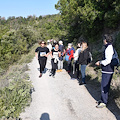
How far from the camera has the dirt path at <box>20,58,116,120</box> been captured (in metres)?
4.18

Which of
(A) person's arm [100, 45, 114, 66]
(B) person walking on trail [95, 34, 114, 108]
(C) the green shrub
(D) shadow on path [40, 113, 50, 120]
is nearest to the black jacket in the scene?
(B) person walking on trail [95, 34, 114, 108]

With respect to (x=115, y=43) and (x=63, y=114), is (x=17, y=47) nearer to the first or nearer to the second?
(x=115, y=43)

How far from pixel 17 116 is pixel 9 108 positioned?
338 mm

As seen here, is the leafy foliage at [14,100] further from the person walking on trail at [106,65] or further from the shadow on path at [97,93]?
the shadow on path at [97,93]

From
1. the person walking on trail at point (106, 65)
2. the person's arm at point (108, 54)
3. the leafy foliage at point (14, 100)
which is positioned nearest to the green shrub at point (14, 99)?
the leafy foliage at point (14, 100)

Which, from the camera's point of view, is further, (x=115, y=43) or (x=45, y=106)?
(x=115, y=43)

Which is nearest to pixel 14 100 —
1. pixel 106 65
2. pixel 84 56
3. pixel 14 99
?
pixel 14 99

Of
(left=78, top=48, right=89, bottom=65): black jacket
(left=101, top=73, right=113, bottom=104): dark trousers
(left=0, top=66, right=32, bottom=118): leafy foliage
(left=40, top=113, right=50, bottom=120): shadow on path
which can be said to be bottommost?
(left=40, top=113, right=50, bottom=120): shadow on path

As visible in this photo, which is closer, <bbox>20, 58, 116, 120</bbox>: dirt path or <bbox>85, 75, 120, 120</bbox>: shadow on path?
<bbox>20, 58, 116, 120</bbox>: dirt path

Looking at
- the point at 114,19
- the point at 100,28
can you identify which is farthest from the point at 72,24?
the point at 114,19

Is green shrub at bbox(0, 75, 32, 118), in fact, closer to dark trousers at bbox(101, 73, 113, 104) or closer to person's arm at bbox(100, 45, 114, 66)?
dark trousers at bbox(101, 73, 113, 104)

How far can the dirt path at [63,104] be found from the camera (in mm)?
4180

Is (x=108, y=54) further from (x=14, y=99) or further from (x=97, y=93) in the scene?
(x=14, y=99)

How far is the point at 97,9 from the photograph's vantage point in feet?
39.4
